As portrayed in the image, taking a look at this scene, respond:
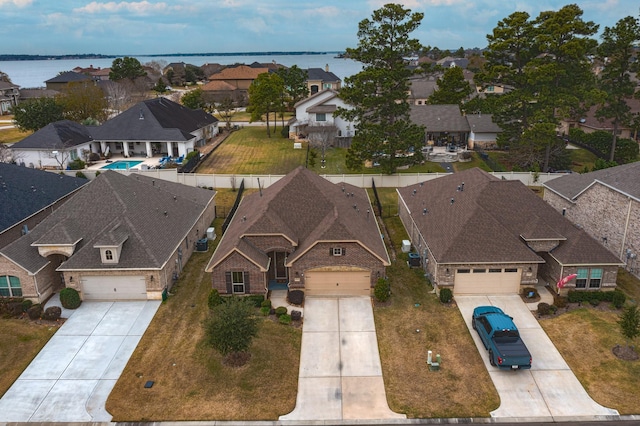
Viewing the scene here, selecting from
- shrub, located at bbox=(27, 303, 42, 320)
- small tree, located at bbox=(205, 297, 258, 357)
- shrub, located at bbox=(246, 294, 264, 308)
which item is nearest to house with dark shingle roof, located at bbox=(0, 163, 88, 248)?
shrub, located at bbox=(27, 303, 42, 320)

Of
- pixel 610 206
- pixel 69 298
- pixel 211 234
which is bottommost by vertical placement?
pixel 69 298

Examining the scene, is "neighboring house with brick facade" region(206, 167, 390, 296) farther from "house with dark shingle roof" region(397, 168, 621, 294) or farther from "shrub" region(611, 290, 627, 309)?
"shrub" region(611, 290, 627, 309)

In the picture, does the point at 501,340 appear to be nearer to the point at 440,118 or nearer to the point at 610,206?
the point at 610,206

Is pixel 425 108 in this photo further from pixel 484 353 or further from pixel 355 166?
pixel 484 353

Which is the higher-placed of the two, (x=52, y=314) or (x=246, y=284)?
(x=246, y=284)

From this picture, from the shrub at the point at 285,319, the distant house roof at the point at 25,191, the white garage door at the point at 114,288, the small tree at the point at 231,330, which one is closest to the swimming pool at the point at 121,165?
the distant house roof at the point at 25,191

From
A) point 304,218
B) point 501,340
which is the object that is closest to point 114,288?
point 304,218

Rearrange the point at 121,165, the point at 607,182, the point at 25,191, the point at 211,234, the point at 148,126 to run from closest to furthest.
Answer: the point at 607,182
the point at 25,191
the point at 211,234
the point at 121,165
the point at 148,126

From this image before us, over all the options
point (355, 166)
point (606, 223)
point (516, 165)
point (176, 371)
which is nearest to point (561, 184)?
point (606, 223)
